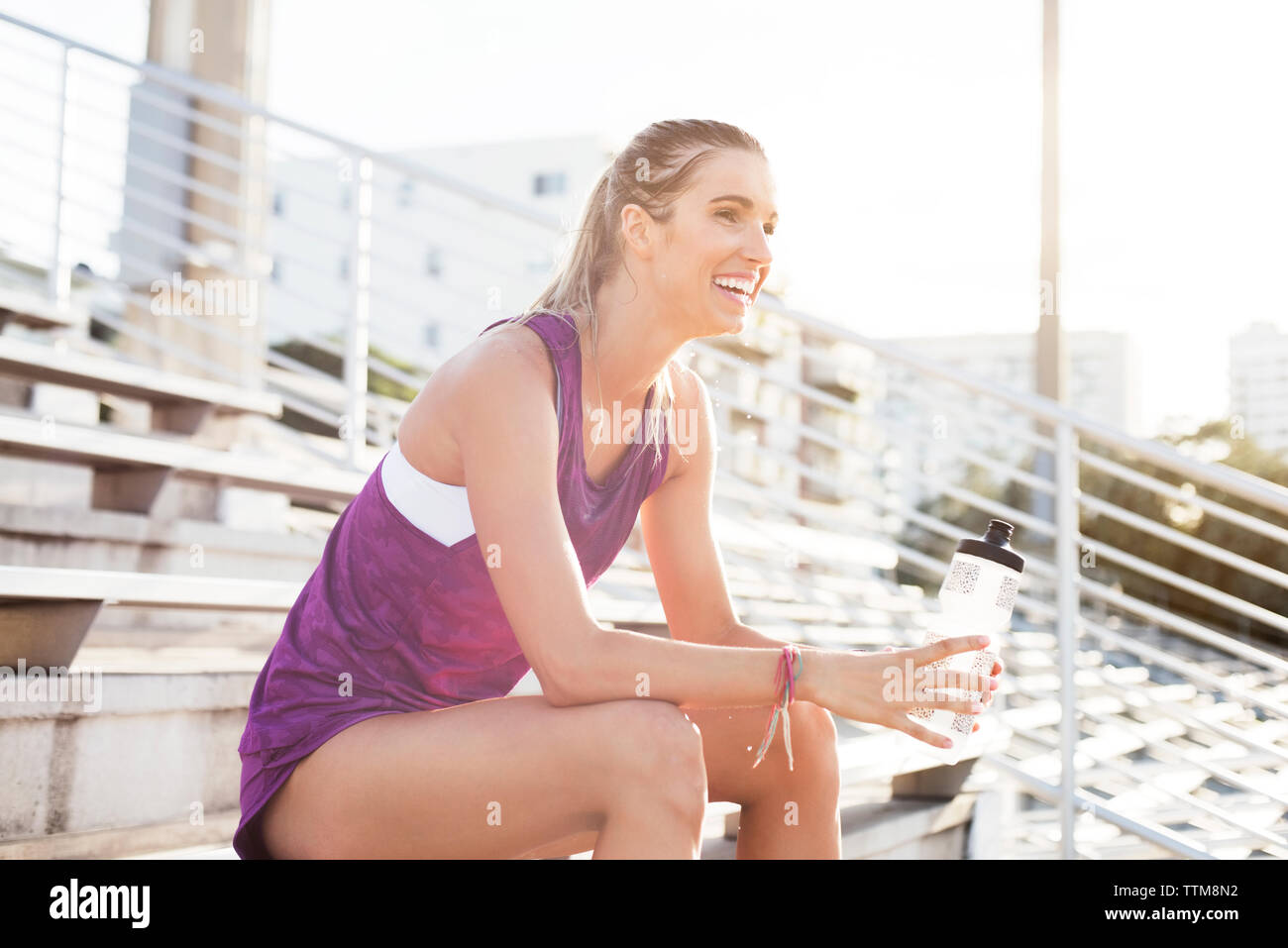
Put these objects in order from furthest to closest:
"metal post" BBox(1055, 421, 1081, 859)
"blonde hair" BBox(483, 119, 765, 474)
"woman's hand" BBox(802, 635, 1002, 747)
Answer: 1. "metal post" BBox(1055, 421, 1081, 859)
2. "blonde hair" BBox(483, 119, 765, 474)
3. "woman's hand" BBox(802, 635, 1002, 747)

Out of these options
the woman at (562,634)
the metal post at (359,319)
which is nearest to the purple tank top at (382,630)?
the woman at (562,634)

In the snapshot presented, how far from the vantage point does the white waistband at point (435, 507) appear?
1.41 metres

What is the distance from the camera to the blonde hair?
154cm

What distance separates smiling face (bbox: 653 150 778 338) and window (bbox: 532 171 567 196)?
107 feet

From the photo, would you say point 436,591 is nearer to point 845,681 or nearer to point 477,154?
point 845,681

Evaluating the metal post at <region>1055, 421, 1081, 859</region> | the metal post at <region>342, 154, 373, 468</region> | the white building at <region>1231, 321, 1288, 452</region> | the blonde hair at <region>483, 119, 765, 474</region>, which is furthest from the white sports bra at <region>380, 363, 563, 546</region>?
the white building at <region>1231, 321, 1288, 452</region>

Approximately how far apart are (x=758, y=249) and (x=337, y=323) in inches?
1310

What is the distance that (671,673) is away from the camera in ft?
4.27

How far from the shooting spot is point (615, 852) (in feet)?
3.97

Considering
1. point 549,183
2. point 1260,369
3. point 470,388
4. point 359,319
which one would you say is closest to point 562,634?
point 470,388

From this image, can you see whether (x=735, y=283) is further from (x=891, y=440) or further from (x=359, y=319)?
(x=891, y=440)

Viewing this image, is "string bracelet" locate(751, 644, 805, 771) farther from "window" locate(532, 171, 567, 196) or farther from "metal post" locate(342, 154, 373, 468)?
"window" locate(532, 171, 567, 196)

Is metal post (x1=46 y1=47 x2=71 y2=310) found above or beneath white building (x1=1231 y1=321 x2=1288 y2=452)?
beneath
